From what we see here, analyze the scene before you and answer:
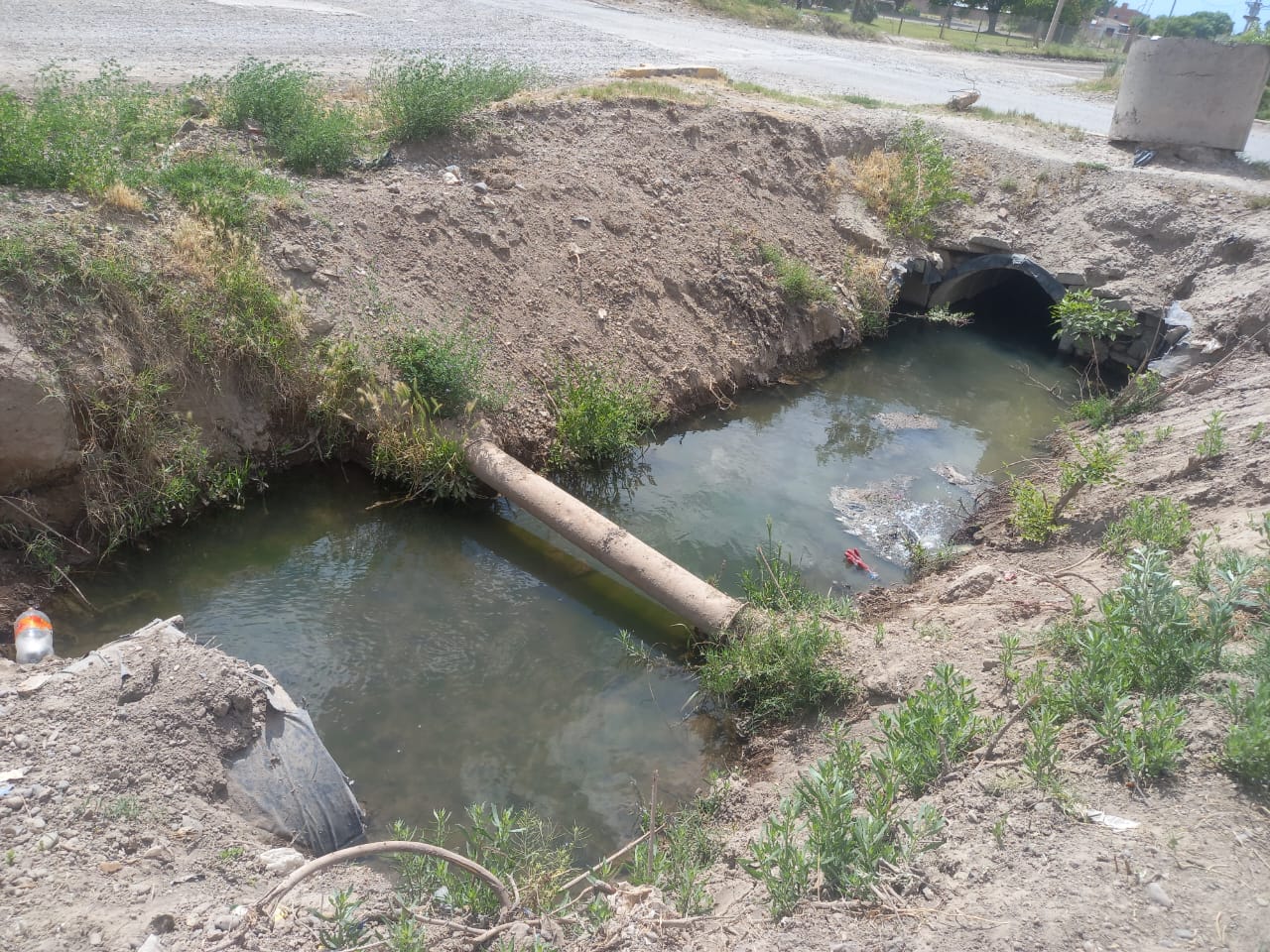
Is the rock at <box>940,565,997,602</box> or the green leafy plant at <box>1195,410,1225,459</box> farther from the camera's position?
the green leafy plant at <box>1195,410,1225,459</box>

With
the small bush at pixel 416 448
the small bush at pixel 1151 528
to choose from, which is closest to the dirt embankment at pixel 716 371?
the small bush at pixel 1151 528

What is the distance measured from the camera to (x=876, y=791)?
13.8 feet

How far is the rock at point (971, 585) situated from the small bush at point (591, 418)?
3318 millimetres

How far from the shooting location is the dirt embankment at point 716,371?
363 cm

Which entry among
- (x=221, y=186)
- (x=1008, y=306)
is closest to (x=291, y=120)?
(x=221, y=186)

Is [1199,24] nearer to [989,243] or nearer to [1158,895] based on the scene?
[989,243]

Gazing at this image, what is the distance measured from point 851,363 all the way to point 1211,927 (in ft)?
31.4

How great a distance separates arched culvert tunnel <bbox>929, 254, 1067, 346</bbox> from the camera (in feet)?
42.8

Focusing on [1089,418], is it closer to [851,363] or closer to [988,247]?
[851,363]

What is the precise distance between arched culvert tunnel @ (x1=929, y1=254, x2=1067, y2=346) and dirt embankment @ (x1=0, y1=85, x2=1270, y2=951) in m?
0.29

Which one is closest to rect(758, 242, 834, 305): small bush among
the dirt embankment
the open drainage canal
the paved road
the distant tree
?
the dirt embankment

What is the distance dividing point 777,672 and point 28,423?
17.6ft

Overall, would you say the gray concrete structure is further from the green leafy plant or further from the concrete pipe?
the concrete pipe

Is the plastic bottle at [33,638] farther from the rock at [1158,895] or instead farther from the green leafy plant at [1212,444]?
the green leafy plant at [1212,444]
